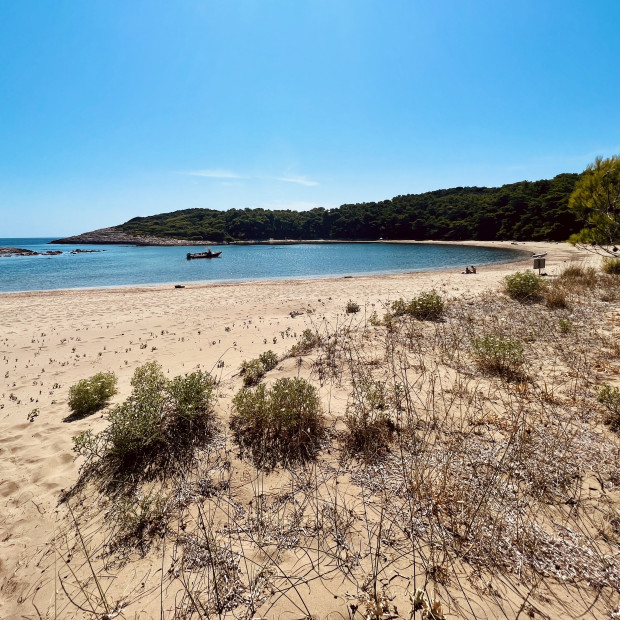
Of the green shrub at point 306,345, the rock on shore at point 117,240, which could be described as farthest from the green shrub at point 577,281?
the rock on shore at point 117,240

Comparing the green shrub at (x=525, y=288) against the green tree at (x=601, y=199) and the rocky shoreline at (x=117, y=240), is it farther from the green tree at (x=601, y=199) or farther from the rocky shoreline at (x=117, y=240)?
the rocky shoreline at (x=117, y=240)

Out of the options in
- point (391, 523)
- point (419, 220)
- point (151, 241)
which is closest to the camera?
point (391, 523)

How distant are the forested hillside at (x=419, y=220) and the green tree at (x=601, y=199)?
3668 centimetres

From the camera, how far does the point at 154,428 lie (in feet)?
12.8

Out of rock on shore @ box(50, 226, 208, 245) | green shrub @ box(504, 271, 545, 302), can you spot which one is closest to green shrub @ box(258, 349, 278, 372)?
green shrub @ box(504, 271, 545, 302)

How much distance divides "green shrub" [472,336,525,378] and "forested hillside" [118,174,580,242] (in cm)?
5012

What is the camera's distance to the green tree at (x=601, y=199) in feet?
40.3

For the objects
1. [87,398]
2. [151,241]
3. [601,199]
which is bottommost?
[87,398]

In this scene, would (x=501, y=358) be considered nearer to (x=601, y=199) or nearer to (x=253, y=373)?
(x=253, y=373)

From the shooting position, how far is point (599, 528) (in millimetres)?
2562

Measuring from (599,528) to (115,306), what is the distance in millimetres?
19371

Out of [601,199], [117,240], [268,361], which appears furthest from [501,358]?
[117,240]

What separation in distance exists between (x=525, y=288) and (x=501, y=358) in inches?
282

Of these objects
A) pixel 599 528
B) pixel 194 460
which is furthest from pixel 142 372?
pixel 599 528
